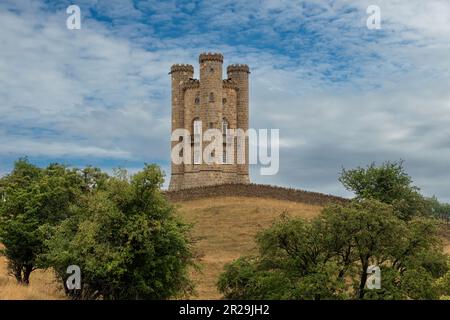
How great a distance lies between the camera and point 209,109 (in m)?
78.6

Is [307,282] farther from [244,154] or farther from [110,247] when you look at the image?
[244,154]

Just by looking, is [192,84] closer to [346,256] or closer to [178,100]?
[178,100]

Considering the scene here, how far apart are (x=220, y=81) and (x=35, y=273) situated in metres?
41.6

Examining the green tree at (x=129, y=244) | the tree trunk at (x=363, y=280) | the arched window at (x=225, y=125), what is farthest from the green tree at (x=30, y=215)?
the arched window at (x=225, y=125)

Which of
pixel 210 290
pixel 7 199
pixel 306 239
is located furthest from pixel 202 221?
pixel 306 239

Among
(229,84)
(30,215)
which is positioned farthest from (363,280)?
(229,84)

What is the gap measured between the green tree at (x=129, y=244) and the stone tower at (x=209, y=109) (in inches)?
1818

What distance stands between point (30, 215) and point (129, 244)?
975 cm

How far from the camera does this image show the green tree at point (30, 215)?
35.2 metres

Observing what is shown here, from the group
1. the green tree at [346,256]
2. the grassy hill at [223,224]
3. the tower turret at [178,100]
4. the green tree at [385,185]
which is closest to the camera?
the green tree at [346,256]

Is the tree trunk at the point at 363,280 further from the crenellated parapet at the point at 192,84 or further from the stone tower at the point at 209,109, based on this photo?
the crenellated parapet at the point at 192,84

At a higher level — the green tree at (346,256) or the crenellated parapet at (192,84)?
the crenellated parapet at (192,84)

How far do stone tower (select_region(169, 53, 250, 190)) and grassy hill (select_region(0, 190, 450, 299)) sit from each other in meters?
11.8

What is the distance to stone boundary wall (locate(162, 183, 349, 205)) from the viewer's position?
6512cm
